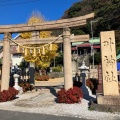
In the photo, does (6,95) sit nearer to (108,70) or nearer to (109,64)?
(108,70)

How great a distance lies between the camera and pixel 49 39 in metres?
11.1

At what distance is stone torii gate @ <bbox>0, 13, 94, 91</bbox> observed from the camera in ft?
33.7

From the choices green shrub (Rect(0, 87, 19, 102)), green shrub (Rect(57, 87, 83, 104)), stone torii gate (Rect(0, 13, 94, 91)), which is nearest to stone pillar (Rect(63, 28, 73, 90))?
stone torii gate (Rect(0, 13, 94, 91))

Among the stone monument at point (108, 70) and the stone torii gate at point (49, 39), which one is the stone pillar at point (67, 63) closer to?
the stone torii gate at point (49, 39)

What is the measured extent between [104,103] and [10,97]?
18.9ft

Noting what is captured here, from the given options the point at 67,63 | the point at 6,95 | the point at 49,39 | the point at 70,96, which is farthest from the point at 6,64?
the point at 70,96

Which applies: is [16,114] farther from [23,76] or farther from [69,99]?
[23,76]

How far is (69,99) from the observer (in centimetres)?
958

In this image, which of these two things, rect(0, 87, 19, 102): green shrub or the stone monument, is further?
rect(0, 87, 19, 102): green shrub

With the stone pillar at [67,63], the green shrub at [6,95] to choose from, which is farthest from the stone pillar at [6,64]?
the stone pillar at [67,63]

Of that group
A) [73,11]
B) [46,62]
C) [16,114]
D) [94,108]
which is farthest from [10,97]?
[73,11]

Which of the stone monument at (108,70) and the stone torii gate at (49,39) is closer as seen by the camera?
the stone monument at (108,70)

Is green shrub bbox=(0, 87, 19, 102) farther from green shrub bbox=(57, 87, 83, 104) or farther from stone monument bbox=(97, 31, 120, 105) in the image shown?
stone monument bbox=(97, 31, 120, 105)

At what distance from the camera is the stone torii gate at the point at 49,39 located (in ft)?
33.7
